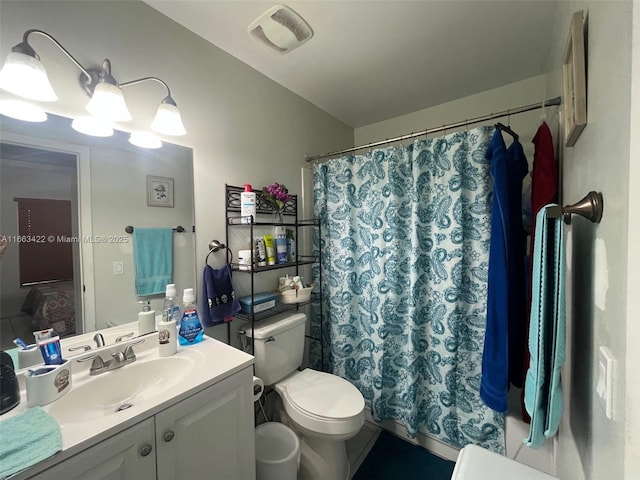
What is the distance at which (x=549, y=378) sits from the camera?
645 millimetres

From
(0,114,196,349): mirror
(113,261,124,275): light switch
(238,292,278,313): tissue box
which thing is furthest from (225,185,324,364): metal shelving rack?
(113,261,124,275): light switch

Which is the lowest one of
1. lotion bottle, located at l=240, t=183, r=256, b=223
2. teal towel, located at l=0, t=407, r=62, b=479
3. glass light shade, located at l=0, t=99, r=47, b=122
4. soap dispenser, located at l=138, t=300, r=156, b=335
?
teal towel, located at l=0, t=407, r=62, b=479

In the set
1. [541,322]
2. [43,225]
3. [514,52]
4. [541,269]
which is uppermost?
[514,52]

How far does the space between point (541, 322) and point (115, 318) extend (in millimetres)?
1491

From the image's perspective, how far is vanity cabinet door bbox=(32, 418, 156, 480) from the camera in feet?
1.98

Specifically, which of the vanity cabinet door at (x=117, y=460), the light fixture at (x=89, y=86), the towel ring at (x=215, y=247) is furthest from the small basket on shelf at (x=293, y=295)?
the light fixture at (x=89, y=86)

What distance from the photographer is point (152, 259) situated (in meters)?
1.18

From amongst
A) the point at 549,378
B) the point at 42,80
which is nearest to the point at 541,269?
the point at 549,378

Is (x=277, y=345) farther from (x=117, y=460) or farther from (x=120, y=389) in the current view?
(x=117, y=460)

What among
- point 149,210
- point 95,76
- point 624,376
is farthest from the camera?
point 149,210

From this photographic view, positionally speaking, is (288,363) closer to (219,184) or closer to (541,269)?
(219,184)

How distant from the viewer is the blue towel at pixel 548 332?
23.5 inches

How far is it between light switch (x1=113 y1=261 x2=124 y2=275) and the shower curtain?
118 centimetres

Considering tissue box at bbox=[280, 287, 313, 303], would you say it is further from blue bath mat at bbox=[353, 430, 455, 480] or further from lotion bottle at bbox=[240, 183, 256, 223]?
blue bath mat at bbox=[353, 430, 455, 480]
